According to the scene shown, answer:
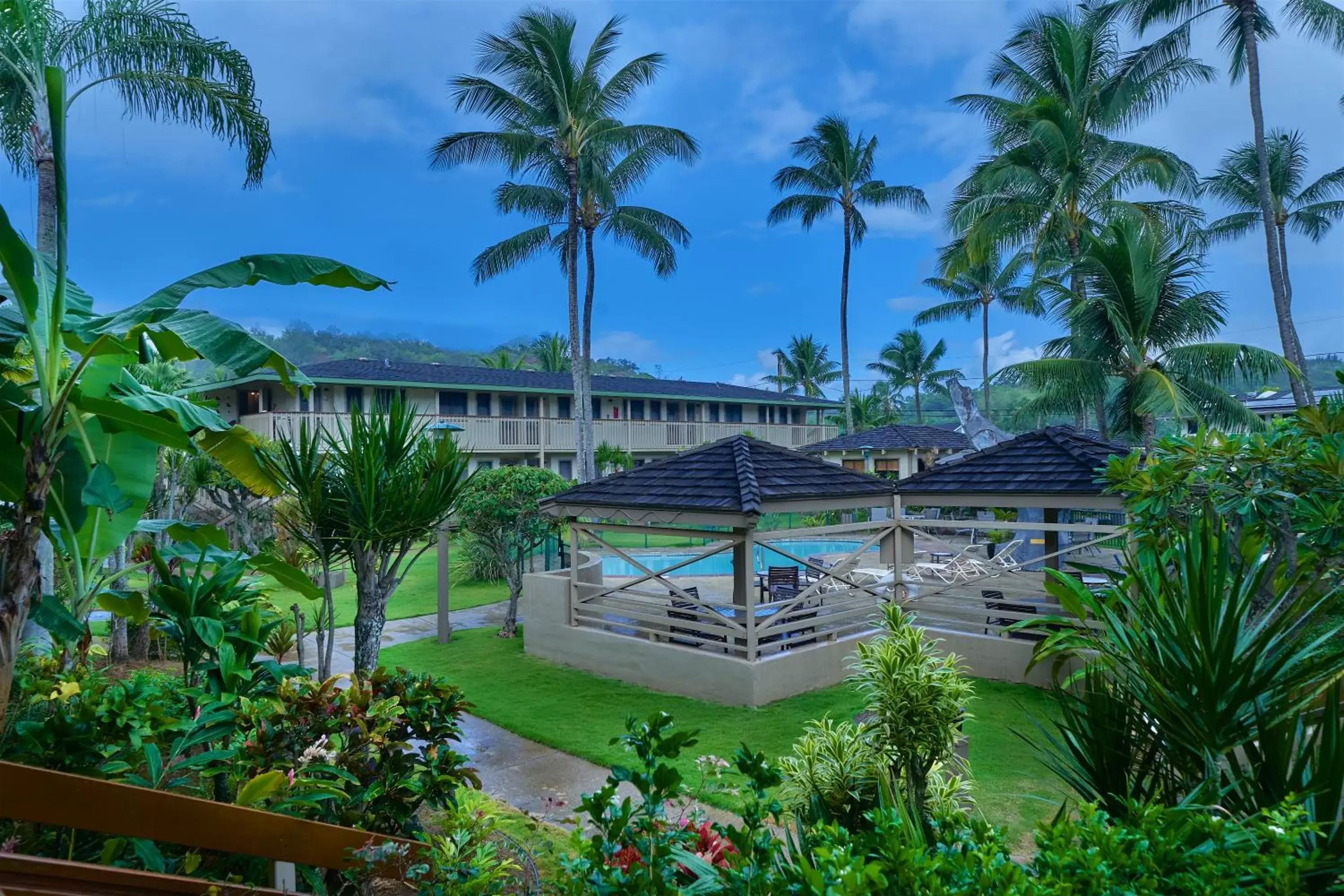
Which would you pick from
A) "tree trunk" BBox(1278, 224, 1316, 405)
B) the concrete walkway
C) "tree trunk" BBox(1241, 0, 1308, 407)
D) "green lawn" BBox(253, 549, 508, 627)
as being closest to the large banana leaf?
the concrete walkway

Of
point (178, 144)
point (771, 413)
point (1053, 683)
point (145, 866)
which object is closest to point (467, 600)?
point (145, 866)

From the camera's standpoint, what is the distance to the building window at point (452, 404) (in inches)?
1107

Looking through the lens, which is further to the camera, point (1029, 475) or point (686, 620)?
point (686, 620)

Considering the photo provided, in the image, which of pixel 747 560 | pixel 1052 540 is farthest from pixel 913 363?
pixel 747 560

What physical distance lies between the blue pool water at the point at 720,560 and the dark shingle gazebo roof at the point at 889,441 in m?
7.71

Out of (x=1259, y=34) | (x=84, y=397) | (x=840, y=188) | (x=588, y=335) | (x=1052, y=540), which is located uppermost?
(x=840, y=188)

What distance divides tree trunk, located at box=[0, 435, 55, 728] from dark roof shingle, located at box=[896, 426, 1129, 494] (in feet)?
33.4

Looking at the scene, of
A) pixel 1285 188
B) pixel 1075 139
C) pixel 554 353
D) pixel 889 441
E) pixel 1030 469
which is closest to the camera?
pixel 1030 469

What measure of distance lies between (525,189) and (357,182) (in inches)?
6603

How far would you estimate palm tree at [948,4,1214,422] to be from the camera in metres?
20.2

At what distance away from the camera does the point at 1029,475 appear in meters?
10.3

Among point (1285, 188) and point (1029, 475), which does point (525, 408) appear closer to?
point (1029, 475)

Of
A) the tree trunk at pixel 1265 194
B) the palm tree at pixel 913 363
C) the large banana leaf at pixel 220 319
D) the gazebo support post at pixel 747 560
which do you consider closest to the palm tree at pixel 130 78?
the large banana leaf at pixel 220 319

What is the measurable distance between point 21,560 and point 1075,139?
23.9m
